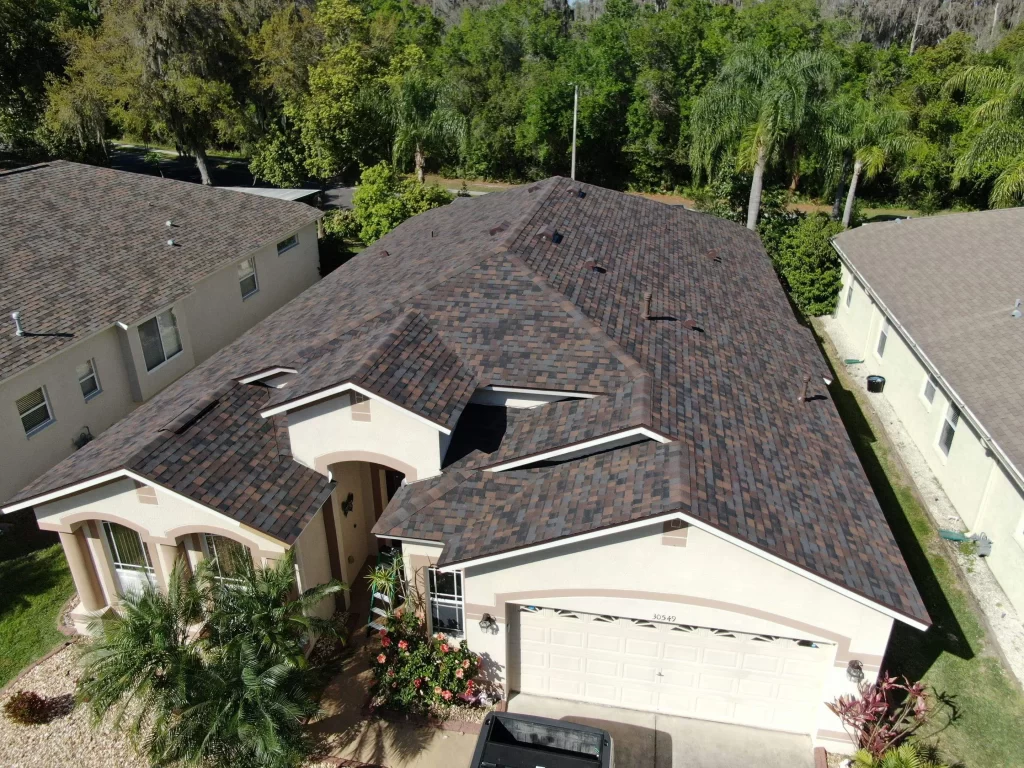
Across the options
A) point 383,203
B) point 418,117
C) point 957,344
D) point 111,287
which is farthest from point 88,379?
point 418,117

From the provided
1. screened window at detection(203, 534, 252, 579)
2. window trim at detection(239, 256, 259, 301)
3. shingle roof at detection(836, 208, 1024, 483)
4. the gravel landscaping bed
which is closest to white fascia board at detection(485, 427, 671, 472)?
screened window at detection(203, 534, 252, 579)

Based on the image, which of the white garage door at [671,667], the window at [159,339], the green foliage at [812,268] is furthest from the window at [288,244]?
the white garage door at [671,667]

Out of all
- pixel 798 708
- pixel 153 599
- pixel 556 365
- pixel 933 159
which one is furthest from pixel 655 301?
pixel 933 159

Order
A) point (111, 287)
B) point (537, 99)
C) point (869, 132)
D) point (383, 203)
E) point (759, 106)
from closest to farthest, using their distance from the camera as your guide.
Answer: point (111, 287), point (759, 106), point (383, 203), point (869, 132), point (537, 99)

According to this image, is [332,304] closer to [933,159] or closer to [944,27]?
[933,159]

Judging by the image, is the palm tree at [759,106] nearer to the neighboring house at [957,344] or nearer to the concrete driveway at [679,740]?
the neighboring house at [957,344]

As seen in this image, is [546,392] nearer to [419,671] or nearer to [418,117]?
[419,671]
